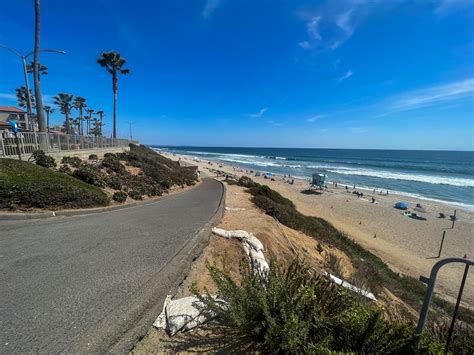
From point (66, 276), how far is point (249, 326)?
3234 mm

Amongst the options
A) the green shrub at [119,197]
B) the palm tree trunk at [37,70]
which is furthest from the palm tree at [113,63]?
the green shrub at [119,197]

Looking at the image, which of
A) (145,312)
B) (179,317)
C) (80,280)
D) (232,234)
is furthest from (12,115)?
(179,317)

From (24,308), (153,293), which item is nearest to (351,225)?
(153,293)

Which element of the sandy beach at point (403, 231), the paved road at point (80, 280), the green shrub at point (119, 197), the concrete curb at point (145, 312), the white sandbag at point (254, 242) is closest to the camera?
the concrete curb at point (145, 312)

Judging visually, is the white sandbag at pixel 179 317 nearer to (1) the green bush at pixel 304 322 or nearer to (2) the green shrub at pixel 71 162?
(1) the green bush at pixel 304 322

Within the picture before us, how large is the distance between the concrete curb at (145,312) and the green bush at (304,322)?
85 centimetres

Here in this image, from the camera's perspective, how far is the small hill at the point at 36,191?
22.4 ft

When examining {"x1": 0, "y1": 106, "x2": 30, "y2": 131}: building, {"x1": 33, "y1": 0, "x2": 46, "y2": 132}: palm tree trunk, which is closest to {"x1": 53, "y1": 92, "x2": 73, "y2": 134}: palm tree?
{"x1": 0, "y1": 106, "x2": 30, "y2": 131}: building

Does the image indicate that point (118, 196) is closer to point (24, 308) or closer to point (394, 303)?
point (24, 308)

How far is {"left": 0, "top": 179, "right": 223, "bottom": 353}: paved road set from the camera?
8.42 feet

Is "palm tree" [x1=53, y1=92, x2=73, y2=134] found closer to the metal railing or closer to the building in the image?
the building

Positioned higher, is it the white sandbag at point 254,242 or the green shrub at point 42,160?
the green shrub at point 42,160

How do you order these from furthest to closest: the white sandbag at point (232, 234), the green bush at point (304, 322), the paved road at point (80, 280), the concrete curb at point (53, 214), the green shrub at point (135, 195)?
the green shrub at point (135, 195), the concrete curb at point (53, 214), the white sandbag at point (232, 234), the paved road at point (80, 280), the green bush at point (304, 322)

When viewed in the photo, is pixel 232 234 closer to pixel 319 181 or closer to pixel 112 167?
pixel 112 167
